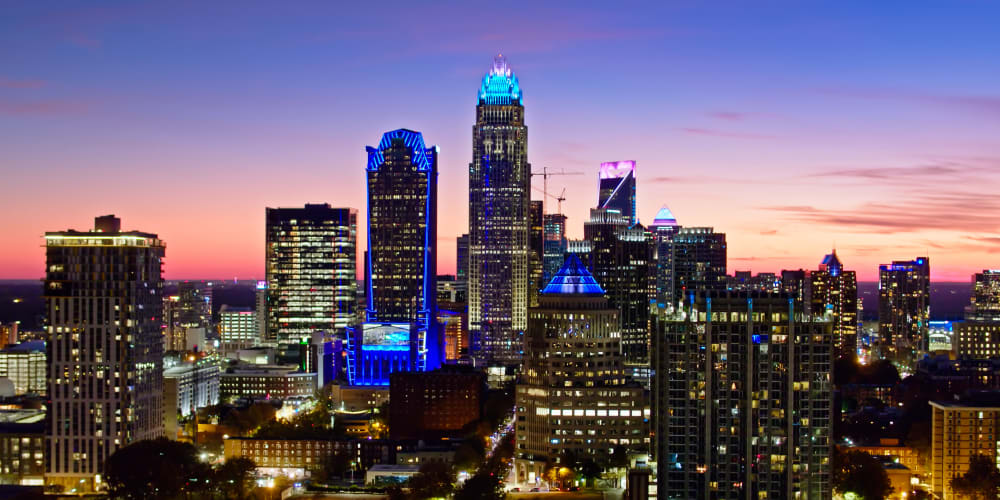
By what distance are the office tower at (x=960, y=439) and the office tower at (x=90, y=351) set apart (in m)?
83.2

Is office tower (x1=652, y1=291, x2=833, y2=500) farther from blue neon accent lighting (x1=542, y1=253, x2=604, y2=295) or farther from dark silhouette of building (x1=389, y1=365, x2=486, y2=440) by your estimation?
dark silhouette of building (x1=389, y1=365, x2=486, y2=440)

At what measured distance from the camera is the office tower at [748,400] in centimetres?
10331

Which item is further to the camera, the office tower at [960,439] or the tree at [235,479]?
the office tower at [960,439]

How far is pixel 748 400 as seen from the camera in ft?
339

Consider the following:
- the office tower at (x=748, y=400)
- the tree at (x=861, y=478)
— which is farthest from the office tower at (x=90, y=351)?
the tree at (x=861, y=478)

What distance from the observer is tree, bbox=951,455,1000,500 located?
4956 inches

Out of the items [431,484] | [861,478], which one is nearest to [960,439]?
[861,478]

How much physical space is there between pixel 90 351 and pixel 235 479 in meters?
19.9

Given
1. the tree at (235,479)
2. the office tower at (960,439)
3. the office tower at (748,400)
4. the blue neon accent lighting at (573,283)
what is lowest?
the tree at (235,479)

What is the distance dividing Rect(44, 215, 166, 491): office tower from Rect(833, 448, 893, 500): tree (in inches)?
2738

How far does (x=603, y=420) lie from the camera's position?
137750mm

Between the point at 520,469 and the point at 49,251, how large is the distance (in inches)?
2074

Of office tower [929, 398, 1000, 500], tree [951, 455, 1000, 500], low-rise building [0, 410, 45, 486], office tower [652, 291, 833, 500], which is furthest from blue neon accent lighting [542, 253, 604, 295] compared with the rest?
low-rise building [0, 410, 45, 486]

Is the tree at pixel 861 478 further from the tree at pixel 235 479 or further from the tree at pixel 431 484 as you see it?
the tree at pixel 235 479
